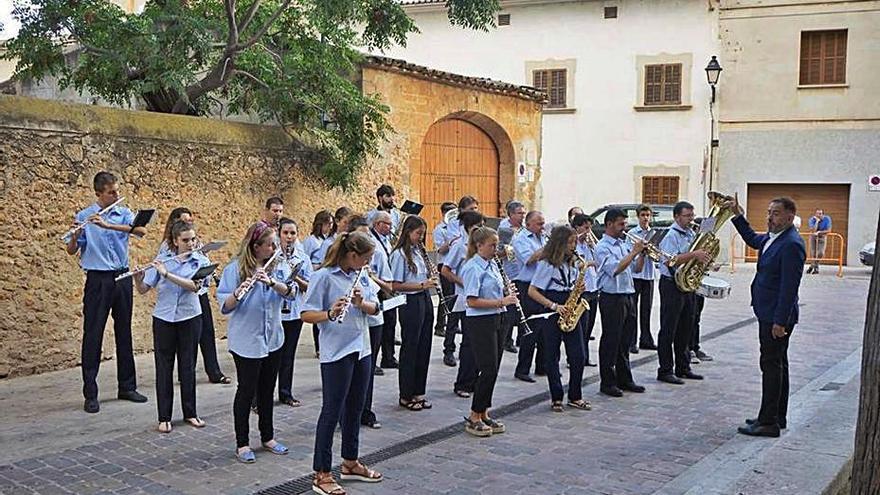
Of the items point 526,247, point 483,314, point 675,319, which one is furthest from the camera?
point 526,247

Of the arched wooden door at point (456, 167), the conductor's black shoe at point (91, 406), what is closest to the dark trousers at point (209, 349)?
the conductor's black shoe at point (91, 406)

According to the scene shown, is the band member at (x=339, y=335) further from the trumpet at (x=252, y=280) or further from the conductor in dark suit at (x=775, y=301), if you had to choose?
the conductor in dark suit at (x=775, y=301)

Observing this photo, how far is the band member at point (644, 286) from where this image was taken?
10020 mm

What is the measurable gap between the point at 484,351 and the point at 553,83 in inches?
820

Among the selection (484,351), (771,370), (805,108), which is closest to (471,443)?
(484,351)

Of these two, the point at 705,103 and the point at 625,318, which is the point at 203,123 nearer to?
the point at 625,318

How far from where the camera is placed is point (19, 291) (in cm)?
853

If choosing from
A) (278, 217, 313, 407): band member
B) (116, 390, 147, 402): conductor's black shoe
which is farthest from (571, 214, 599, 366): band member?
(116, 390, 147, 402): conductor's black shoe

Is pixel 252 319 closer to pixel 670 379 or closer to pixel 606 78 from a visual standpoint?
pixel 670 379

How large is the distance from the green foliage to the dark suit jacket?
5.41 m

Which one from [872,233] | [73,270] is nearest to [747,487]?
[73,270]

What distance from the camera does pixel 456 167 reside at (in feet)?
52.9

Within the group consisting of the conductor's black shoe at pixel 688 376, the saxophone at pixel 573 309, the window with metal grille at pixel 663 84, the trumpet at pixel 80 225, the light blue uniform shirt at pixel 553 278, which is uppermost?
the window with metal grille at pixel 663 84

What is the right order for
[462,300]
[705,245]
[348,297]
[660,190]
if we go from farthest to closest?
[660,190]
[705,245]
[462,300]
[348,297]
